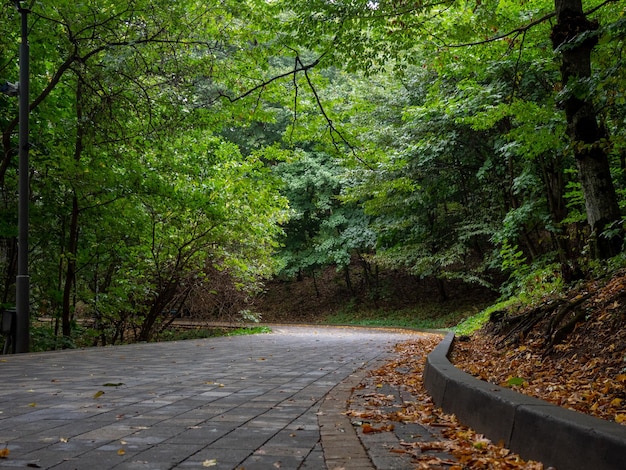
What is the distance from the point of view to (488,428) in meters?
3.33

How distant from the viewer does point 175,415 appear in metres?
4.23

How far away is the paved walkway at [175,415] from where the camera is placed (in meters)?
3.05

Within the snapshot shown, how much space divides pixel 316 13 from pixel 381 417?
255 inches

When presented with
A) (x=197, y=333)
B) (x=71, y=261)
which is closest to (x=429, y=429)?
(x=71, y=261)

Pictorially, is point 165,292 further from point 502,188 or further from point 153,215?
point 502,188

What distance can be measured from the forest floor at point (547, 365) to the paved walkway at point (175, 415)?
2.04ft

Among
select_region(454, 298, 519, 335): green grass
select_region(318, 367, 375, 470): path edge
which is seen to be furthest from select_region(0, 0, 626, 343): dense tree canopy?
select_region(318, 367, 375, 470): path edge

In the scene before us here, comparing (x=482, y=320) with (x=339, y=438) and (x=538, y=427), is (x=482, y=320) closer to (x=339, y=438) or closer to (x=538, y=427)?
(x=339, y=438)

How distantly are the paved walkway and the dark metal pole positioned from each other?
0.86 metres

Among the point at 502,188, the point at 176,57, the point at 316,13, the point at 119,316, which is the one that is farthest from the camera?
the point at 502,188

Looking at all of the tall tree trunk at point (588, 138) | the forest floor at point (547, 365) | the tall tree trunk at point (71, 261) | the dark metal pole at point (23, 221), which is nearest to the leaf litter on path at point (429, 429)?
the forest floor at point (547, 365)

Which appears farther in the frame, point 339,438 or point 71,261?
point 71,261

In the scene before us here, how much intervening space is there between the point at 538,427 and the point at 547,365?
9.49 feet

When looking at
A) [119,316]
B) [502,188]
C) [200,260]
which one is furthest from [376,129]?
[119,316]
